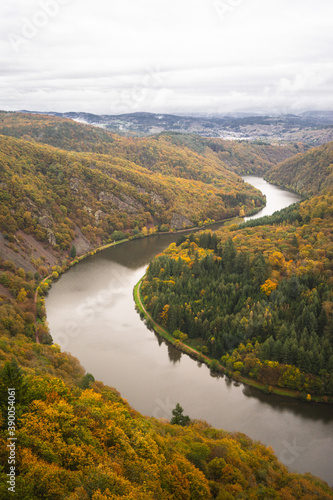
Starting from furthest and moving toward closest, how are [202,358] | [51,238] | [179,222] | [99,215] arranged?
1. [179,222]
2. [99,215]
3. [51,238]
4. [202,358]

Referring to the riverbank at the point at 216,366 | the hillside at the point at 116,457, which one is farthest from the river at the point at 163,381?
the hillside at the point at 116,457

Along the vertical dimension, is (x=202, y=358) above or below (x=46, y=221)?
below

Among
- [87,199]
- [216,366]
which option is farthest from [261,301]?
[87,199]

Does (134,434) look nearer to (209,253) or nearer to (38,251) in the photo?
(209,253)

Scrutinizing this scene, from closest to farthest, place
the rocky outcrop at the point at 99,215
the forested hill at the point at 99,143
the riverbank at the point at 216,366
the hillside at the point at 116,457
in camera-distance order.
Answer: the hillside at the point at 116,457 → the riverbank at the point at 216,366 → the rocky outcrop at the point at 99,215 → the forested hill at the point at 99,143

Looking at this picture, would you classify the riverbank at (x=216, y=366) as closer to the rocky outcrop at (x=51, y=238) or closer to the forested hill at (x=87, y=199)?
the rocky outcrop at (x=51, y=238)

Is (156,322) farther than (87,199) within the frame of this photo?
No

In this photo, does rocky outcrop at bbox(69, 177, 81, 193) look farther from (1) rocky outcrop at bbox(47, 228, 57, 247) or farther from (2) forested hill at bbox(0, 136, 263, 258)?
(1) rocky outcrop at bbox(47, 228, 57, 247)

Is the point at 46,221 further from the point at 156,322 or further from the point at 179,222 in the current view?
the point at 156,322

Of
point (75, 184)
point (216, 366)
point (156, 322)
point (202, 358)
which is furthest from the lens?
point (75, 184)
